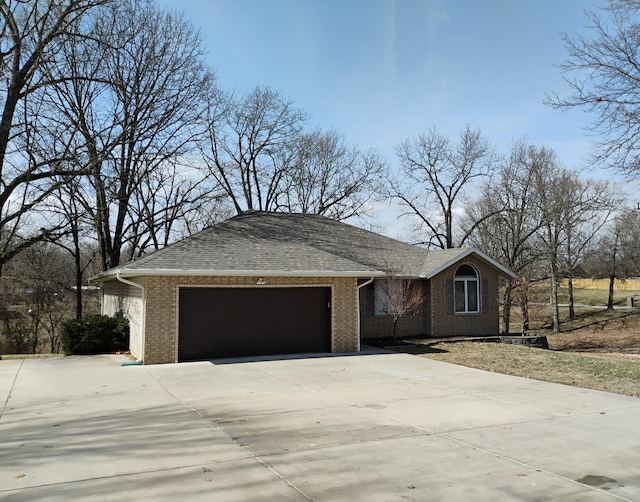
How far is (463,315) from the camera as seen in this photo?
20.5 meters

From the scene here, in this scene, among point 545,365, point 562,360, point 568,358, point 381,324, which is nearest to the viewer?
point 545,365

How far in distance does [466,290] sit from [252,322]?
32.6 ft

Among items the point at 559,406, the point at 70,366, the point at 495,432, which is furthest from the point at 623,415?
the point at 70,366

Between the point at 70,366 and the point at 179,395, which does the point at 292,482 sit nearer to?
the point at 179,395

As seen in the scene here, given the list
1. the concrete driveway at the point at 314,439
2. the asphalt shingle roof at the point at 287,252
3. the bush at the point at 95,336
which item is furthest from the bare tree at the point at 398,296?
the bush at the point at 95,336

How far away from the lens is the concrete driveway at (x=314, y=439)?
489cm

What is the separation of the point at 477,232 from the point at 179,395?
29.4m

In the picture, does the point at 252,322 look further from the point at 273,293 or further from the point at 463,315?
the point at 463,315

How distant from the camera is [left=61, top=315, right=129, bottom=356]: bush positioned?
52.9 feet

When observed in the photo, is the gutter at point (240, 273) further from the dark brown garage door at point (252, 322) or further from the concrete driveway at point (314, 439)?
the concrete driveway at point (314, 439)

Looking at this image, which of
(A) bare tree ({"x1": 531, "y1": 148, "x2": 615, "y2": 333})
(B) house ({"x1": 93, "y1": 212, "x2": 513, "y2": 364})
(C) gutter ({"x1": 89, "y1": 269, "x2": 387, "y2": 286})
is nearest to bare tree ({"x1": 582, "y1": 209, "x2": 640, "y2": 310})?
(A) bare tree ({"x1": 531, "y1": 148, "x2": 615, "y2": 333})

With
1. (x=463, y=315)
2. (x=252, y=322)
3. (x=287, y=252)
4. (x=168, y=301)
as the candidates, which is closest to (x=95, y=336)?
(x=168, y=301)

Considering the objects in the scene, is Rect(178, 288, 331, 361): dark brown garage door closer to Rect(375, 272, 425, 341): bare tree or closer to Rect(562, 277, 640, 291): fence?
Rect(375, 272, 425, 341): bare tree

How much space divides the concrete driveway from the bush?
4733mm
